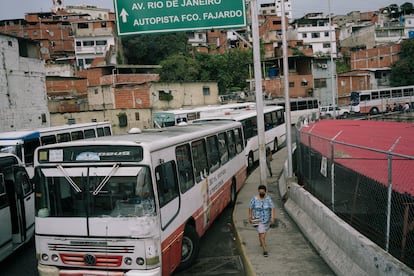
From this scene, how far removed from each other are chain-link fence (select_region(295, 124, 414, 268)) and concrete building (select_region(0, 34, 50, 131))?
2700 cm

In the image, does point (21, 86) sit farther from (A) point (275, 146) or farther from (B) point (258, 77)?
(B) point (258, 77)

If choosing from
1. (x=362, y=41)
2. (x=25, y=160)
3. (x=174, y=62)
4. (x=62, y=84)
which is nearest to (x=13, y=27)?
(x=62, y=84)

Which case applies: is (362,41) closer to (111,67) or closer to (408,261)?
(111,67)

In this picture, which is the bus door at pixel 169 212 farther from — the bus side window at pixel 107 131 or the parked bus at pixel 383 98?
the parked bus at pixel 383 98

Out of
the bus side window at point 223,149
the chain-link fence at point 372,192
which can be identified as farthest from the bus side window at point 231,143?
the chain-link fence at point 372,192

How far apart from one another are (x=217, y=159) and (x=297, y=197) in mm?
2413

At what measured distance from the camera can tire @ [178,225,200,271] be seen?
802 cm

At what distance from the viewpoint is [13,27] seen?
74.1 m

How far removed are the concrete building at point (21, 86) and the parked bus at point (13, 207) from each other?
22293 mm

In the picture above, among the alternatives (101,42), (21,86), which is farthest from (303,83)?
(101,42)

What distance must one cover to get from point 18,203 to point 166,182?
4.62 meters

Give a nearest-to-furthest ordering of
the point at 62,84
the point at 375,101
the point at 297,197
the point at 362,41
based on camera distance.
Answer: the point at 297,197, the point at 375,101, the point at 62,84, the point at 362,41

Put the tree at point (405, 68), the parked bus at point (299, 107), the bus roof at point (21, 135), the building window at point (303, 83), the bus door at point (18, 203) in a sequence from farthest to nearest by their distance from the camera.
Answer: the tree at point (405, 68)
the building window at point (303, 83)
the parked bus at point (299, 107)
the bus roof at point (21, 135)
the bus door at point (18, 203)

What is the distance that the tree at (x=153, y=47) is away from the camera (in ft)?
209
